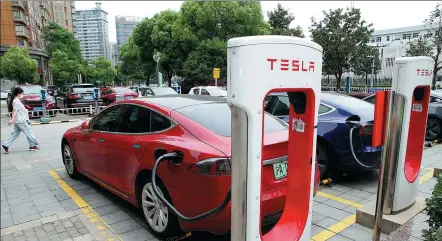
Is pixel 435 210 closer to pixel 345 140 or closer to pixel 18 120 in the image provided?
pixel 345 140

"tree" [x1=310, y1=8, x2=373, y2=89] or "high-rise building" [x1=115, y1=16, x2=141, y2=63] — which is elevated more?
"high-rise building" [x1=115, y1=16, x2=141, y2=63]

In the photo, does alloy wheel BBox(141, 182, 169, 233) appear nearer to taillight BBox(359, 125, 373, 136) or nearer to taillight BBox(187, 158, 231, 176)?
taillight BBox(187, 158, 231, 176)

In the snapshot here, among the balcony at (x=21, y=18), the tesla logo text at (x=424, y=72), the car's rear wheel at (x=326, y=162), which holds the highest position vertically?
the balcony at (x=21, y=18)

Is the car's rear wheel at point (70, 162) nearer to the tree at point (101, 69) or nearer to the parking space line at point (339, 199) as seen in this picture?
the parking space line at point (339, 199)

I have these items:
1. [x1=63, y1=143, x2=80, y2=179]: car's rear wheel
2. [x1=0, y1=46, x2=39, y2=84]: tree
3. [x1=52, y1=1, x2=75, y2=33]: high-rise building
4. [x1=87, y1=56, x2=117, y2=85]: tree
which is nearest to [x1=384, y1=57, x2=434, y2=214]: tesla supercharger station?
[x1=63, y1=143, x2=80, y2=179]: car's rear wheel

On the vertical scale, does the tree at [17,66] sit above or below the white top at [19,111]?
above

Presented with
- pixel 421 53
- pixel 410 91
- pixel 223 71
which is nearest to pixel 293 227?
pixel 410 91

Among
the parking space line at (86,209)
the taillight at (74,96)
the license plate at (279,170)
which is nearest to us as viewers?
the license plate at (279,170)

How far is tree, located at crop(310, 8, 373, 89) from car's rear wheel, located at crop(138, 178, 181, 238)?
69.2ft

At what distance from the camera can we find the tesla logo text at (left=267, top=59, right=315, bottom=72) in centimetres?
191

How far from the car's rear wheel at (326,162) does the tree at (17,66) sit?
137ft

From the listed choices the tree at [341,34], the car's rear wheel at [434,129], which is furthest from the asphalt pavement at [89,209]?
the tree at [341,34]

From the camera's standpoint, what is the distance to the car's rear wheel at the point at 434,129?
26.7ft

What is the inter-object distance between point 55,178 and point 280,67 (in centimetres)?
505
